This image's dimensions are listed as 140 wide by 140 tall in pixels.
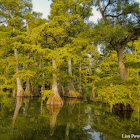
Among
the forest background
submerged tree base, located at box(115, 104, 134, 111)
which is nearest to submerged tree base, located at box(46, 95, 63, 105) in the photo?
the forest background

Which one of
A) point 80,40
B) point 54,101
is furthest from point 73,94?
point 80,40

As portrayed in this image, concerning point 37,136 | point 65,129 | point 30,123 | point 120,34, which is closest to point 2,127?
point 30,123

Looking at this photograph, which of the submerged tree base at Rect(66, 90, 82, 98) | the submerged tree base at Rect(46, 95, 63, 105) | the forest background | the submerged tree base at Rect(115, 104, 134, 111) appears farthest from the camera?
the submerged tree base at Rect(66, 90, 82, 98)

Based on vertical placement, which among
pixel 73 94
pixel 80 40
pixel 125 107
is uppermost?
pixel 80 40

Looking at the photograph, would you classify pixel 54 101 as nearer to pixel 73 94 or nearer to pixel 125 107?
pixel 125 107

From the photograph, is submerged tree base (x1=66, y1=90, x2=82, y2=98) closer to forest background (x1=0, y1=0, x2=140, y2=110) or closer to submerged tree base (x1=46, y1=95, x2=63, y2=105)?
forest background (x1=0, y1=0, x2=140, y2=110)

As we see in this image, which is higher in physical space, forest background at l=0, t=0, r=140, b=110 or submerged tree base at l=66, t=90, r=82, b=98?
forest background at l=0, t=0, r=140, b=110

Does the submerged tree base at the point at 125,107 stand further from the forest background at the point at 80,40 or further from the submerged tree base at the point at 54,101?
the submerged tree base at the point at 54,101

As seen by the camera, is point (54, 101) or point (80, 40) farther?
point (54, 101)

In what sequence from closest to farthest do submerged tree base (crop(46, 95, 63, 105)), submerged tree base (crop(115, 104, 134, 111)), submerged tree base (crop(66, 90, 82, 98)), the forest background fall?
1. the forest background
2. submerged tree base (crop(115, 104, 134, 111))
3. submerged tree base (crop(46, 95, 63, 105))
4. submerged tree base (crop(66, 90, 82, 98))

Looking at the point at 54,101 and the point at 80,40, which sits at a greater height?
the point at 80,40

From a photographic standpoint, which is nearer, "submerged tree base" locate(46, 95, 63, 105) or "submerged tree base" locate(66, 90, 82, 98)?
"submerged tree base" locate(46, 95, 63, 105)

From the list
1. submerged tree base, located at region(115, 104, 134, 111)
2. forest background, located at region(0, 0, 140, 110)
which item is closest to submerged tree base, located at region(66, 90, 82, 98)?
forest background, located at region(0, 0, 140, 110)

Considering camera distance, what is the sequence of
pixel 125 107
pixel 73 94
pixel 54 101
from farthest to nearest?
pixel 73 94 → pixel 54 101 → pixel 125 107
